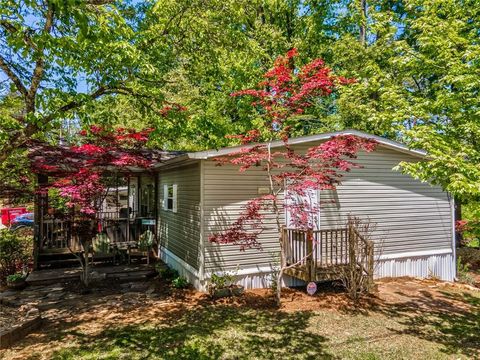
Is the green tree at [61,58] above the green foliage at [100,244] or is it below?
above

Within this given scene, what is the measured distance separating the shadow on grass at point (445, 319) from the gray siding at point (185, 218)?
4.45 meters

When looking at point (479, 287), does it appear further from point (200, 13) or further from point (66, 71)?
point (66, 71)

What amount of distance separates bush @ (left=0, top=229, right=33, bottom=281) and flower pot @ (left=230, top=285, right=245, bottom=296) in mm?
6094

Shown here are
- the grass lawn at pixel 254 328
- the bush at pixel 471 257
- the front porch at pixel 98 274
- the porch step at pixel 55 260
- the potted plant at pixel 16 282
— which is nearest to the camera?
the grass lawn at pixel 254 328

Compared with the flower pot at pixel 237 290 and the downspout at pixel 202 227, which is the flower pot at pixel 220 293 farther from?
the downspout at pixel 202 227

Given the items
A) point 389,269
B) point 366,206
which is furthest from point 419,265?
point 366,206

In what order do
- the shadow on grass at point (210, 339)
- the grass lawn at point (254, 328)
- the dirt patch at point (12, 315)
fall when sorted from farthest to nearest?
the dirt patch at point (12, 315)
the grass lawn at point (254, 328)
the shadow on grass at point (210, 339)

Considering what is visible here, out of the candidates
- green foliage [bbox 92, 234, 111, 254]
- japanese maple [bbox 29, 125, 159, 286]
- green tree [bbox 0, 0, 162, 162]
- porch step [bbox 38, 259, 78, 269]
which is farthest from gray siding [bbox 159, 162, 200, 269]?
porch step [bbox 38, 259, 78, 269]

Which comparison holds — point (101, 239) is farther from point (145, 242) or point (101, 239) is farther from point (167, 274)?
point (167, 274)

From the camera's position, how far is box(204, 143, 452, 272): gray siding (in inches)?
297

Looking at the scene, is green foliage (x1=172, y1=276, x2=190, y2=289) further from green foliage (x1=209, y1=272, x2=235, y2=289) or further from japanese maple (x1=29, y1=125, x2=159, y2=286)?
japanese maple (x1=29, y1=125, x2=159, y2=286)

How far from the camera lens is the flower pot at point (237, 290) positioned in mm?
7285

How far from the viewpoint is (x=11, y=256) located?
882 centimetres

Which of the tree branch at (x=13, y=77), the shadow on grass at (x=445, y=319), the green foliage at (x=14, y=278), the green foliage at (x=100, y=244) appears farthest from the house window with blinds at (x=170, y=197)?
the shadow on grass at (x=445, y=319)
